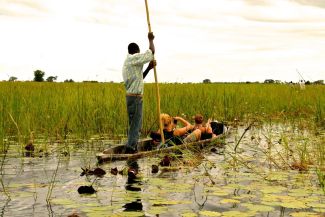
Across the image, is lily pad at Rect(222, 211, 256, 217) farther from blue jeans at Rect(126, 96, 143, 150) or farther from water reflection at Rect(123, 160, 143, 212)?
blue jeans at Rect(126, 96, 143, 150)

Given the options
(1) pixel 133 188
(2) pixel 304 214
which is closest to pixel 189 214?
(2) pixel 304 214

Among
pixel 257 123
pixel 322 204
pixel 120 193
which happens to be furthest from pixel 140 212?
pixel 257 123

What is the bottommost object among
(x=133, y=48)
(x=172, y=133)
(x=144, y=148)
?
(x=144, y=148)

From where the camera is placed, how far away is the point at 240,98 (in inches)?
717

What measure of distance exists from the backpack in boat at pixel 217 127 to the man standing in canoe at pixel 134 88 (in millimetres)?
3302

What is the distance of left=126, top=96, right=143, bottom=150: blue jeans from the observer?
29.7 feet

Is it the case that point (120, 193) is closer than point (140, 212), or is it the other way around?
point (140, 212)

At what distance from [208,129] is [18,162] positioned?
15.1ft

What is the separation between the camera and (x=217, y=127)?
468 inches

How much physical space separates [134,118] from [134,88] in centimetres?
61

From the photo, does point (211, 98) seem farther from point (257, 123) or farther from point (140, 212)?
point (140, 212)

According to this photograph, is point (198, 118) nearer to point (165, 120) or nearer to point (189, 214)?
point (165, 120)

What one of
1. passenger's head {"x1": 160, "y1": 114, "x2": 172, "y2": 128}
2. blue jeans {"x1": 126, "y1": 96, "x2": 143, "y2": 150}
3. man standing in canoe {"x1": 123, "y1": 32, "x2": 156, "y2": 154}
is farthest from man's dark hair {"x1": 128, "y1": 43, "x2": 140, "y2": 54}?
passenger's head {"x1": 160, "y1": 114, "x2": 172, "y2": 128}

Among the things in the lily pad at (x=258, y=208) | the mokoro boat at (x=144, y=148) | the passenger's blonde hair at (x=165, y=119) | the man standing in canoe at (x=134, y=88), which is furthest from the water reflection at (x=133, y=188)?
the passenger's blonde hair at (x=165, y=119)
